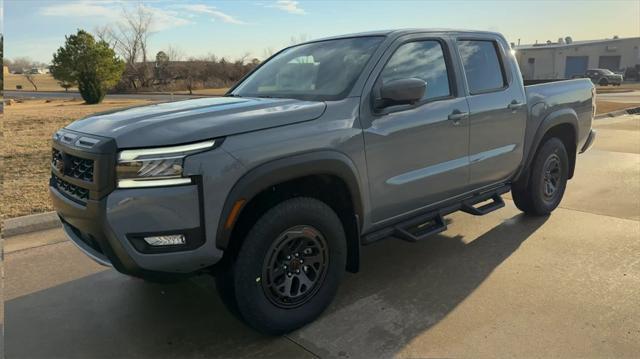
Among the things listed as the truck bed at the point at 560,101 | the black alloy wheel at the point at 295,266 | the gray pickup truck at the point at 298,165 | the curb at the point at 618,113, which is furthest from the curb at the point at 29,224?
the curb at the point at 618,113

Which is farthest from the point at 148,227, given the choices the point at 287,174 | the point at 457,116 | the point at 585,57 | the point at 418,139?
the point at 585,57

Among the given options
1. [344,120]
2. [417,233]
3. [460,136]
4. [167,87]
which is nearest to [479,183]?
[460,136]

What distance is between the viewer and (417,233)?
A: 396 centimetres

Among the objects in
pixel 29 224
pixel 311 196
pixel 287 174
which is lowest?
pixel 29 224

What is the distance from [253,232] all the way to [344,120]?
0.95 m

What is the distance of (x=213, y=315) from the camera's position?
3.58 meters

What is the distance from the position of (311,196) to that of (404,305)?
3.41ft

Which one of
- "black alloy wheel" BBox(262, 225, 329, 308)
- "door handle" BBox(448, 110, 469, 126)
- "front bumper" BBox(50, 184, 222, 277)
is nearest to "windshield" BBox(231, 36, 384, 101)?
"door handle" BBox(448, 110, 469, 126)

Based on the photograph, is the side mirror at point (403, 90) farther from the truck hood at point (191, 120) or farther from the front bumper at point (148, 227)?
the front bumper at point (148, 227)

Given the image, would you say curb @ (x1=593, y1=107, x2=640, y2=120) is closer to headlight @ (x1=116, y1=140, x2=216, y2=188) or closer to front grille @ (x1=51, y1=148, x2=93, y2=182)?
headlight @ (x1=116, y1=140, x2=216, y2=188)

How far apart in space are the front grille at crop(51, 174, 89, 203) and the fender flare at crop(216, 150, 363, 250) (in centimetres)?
79

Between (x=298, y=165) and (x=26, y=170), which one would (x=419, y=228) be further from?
(x=26, y=170)

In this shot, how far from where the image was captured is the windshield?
3.62m

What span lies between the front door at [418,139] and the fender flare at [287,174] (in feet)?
0.64
